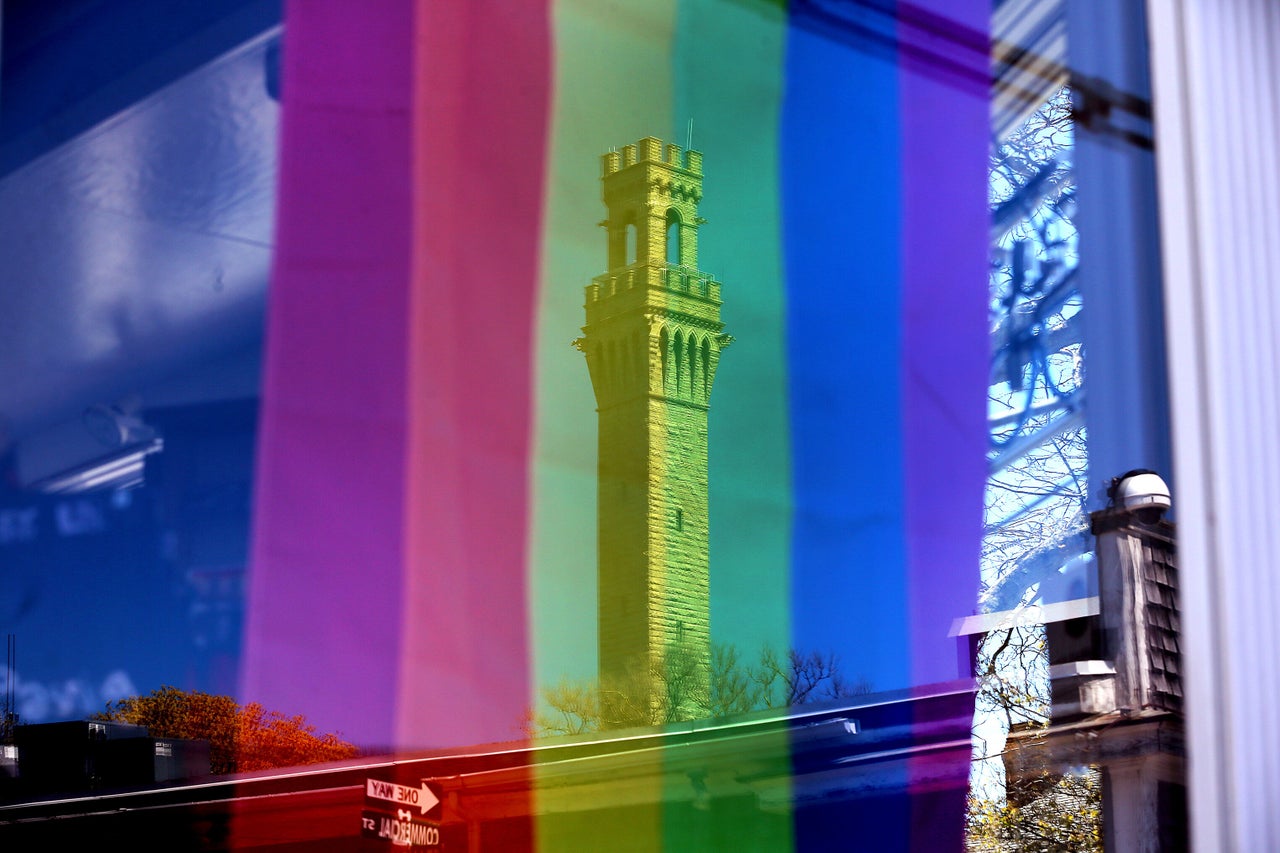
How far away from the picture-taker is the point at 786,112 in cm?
323

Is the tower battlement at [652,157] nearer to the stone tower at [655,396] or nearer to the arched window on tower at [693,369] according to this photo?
the stone tower at [655,396]

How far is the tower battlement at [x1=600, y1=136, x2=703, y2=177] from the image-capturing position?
332 centimetres

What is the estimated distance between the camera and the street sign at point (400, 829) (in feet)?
11.6

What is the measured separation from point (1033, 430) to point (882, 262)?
98 cm

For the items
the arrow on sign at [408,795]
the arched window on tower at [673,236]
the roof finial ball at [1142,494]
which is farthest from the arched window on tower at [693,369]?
the roof finial ball at [1142,494]

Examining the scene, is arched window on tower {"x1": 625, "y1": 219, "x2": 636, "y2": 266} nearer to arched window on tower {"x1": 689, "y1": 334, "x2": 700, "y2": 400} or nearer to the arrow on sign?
arched window on tower {"x1": 689, "y1": 334, "x2": 700, "y2": 400}

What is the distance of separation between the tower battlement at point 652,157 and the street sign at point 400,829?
199 cm

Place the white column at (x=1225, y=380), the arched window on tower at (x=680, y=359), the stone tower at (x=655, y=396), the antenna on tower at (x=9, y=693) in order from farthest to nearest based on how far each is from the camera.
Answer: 1. the arched window on tower at (x=680, y=359)
2. the stone tower at (x=655, y=396)
3. the antenna on tower at (x=9, y=693)
4. the white column at (x=1225, y=380)

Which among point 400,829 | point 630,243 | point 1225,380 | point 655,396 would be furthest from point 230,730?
point 1225,380

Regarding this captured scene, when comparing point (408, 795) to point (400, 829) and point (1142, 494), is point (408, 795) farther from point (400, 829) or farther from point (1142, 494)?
point (1142, 494)

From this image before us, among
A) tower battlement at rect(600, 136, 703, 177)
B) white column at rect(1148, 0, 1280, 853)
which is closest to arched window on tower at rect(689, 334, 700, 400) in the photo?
tower battlement at rect(600, 136, 703, 177)

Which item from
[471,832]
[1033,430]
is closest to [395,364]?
[471,832]

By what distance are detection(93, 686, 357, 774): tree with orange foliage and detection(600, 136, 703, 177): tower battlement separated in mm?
1868

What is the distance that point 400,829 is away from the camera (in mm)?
3592
